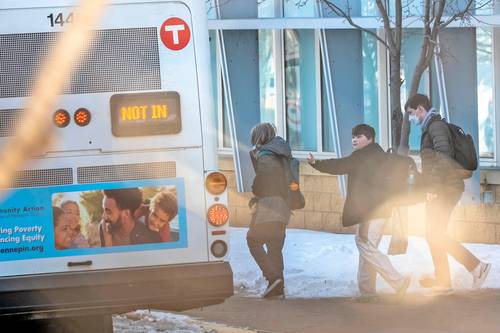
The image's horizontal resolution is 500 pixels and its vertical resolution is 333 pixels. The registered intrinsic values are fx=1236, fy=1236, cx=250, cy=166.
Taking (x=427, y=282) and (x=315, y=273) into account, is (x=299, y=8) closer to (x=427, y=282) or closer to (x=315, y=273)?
(x=315, y=273)

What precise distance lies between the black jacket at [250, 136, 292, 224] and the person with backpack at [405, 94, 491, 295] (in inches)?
52.5

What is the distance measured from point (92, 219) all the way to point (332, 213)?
9.22m

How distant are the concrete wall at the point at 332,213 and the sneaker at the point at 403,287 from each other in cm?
293

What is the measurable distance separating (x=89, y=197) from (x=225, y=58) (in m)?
10.3

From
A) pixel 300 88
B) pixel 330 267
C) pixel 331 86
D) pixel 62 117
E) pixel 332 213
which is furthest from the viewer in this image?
pixel 300 88

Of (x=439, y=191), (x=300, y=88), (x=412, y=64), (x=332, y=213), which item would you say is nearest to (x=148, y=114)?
(x=439, y=191)

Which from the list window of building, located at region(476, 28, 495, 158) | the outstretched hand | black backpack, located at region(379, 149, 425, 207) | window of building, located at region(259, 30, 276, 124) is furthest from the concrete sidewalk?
window of building, located at region(259, 30, 276, 124)

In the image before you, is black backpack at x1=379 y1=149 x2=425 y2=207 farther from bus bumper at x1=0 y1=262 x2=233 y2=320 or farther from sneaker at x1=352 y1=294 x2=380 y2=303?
bus bumper at x1=0 y1=262 x2=233 y2=320

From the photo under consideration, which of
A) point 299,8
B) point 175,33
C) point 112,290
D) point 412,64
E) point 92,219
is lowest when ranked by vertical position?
point 112,290

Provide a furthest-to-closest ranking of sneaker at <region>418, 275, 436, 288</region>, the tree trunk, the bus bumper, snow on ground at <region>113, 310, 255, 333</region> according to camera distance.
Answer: the tree trunk, sneaker at <region>418, 275, 436, 288</region>, snow on ground at <region>113, 310, 255, 333</region>, the bus bumper

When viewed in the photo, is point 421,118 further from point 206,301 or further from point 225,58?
point 225,58

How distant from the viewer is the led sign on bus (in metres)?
8.84

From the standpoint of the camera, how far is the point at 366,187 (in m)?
11.4

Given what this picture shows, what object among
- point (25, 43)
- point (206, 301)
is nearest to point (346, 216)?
point (206, 301)
